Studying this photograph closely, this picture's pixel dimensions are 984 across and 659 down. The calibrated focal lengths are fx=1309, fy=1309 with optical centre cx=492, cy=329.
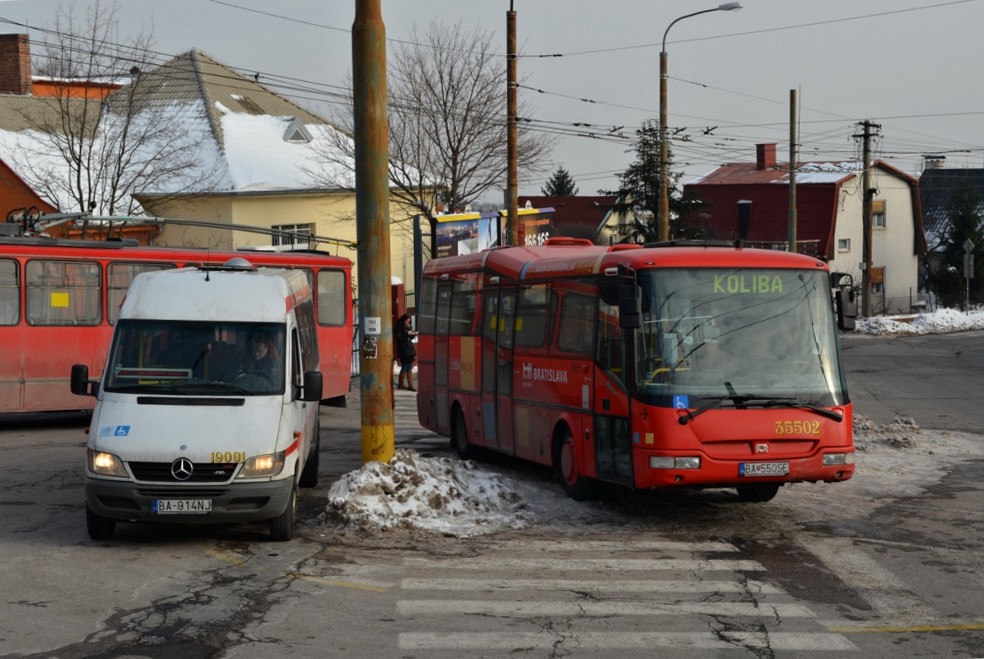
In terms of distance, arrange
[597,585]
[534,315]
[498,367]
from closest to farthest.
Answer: [597,585]
[534,315]
[498,367]

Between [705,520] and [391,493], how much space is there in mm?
3131

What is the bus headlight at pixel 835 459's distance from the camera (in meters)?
12.3

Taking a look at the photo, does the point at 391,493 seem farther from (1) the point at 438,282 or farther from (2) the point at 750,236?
(2) the point at 750,236

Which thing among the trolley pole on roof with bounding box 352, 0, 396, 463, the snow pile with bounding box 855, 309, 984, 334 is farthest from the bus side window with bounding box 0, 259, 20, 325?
the snow pile with bounding box 855, 309, 984, 334

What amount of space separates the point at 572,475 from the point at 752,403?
2.39 meters

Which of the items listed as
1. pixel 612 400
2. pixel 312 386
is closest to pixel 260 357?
pixel 312 386

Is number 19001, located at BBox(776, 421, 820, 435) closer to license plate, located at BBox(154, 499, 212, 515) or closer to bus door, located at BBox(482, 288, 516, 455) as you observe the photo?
bus door, located at BBox(482, 288, 516, 455)

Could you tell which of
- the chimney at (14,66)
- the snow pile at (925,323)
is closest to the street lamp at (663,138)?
the snow pile at (925,323)

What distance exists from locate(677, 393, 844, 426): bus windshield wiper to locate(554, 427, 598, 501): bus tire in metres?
1.84

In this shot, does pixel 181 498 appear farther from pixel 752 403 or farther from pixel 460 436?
pixel 460 436

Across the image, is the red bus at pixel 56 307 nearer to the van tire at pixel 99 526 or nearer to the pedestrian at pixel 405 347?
the pedestrian at pixel 405 347

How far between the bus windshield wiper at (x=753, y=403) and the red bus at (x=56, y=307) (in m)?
A: 12.4

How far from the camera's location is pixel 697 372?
482 inches

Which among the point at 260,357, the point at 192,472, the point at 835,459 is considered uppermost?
the point at 260,357
